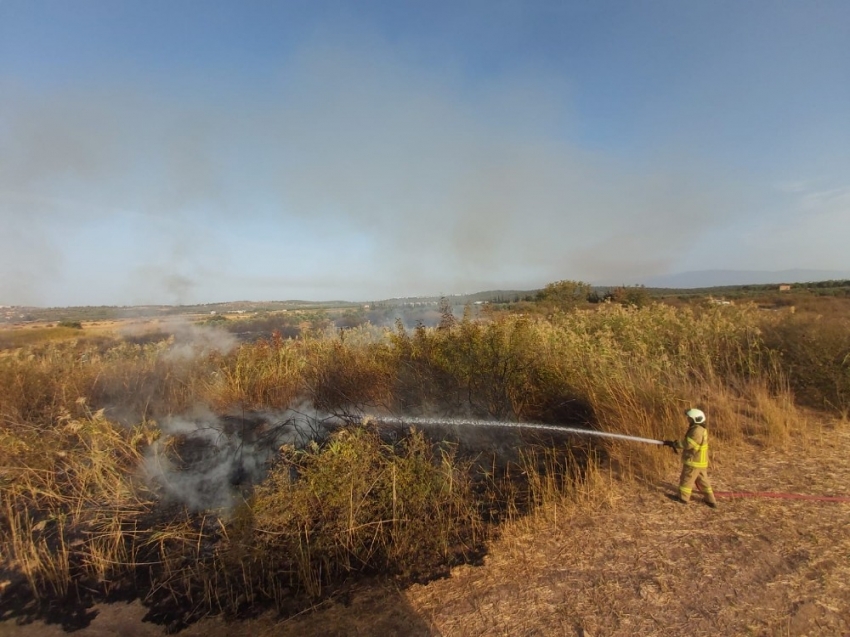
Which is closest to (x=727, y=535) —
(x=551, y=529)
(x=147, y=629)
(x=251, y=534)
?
(x=551, y=529)

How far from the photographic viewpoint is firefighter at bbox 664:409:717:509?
3.63 m

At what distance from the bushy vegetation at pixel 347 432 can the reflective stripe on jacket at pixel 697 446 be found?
73 centimetres

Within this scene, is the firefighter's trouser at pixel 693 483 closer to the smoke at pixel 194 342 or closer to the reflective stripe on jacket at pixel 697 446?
the reflective stripe on jacket at pixel 697 446

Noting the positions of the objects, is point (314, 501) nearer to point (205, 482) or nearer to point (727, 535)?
point (205, 482)

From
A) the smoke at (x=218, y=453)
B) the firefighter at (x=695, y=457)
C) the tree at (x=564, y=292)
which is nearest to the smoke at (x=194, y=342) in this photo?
the smoke at (x=218, y=453)

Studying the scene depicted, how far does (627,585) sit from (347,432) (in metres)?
2.52

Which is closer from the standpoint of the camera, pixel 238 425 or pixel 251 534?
pixel 251 534

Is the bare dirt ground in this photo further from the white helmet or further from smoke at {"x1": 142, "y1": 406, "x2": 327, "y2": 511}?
smoke at {"x1": 142, "y1": 406, "x2": 327, "y2": 511}

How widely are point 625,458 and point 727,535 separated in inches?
53.9

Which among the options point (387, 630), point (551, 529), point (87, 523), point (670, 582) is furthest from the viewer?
point (87, 523)

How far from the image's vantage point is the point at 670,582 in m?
2.73

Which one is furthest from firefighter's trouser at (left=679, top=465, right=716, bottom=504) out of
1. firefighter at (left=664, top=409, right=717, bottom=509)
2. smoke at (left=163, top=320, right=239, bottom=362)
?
smoke at (left=163, top=320, right=239, bottom=362)

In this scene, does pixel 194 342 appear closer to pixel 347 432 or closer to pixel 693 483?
pixel 347 432

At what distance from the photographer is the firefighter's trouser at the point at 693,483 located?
3.66 meters
